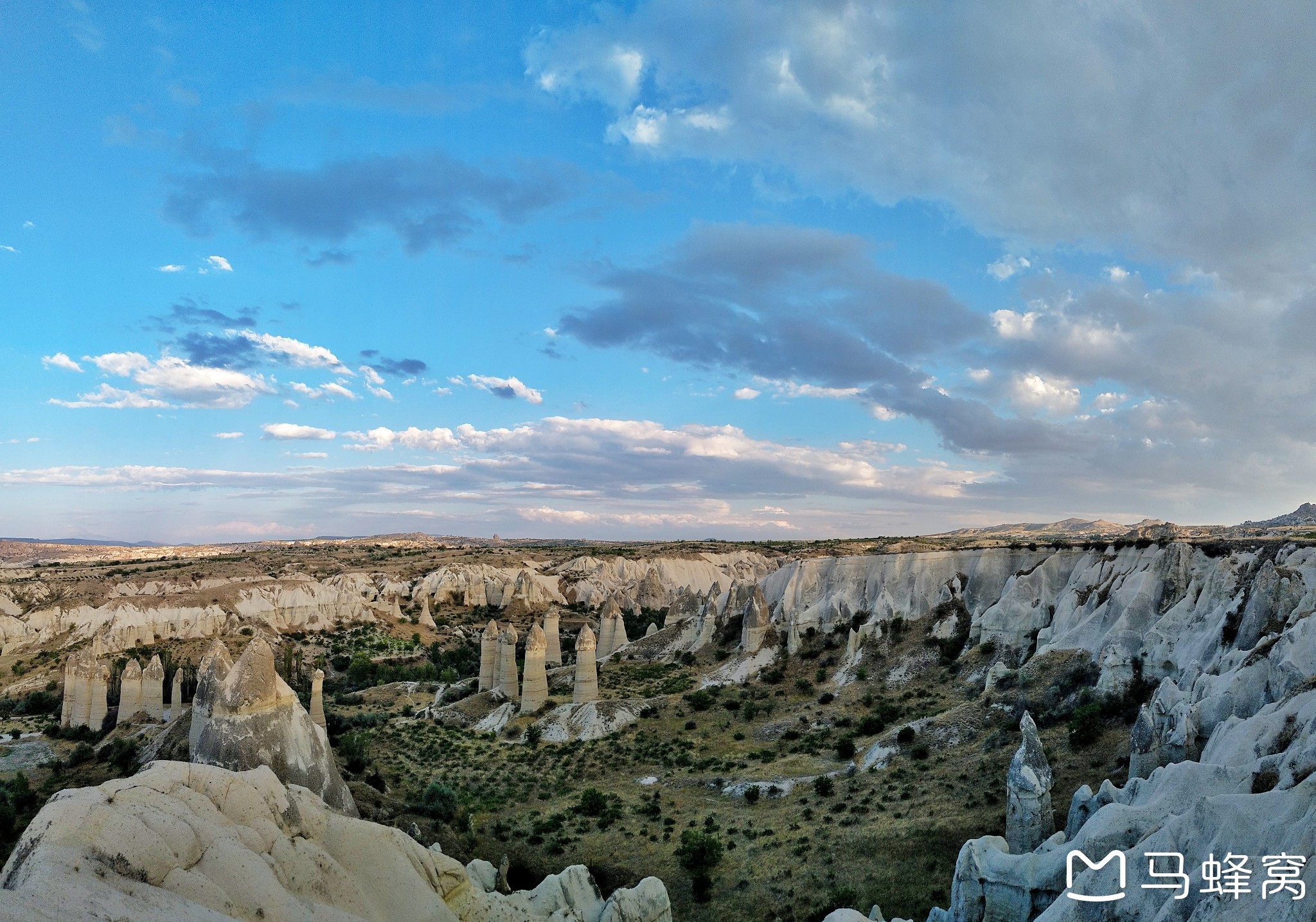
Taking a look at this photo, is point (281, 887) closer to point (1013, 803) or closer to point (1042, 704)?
point (1013, 803)

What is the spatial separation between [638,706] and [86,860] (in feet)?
122

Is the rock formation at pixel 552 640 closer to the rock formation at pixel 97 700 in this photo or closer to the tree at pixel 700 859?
the rock formation at pixel 97 700

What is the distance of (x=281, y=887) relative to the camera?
1241 cm

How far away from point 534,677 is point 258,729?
25.4 metres

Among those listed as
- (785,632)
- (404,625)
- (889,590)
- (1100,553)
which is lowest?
(404,625)

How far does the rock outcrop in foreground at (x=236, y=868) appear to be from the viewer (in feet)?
32.9

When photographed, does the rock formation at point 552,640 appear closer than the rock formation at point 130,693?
No

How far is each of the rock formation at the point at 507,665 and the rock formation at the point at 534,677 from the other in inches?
96.9

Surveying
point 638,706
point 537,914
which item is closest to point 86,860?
point 537,914

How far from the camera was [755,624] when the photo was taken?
56.8m

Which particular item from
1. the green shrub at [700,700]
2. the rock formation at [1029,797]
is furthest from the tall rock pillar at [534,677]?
the rock formation at [1029,797]

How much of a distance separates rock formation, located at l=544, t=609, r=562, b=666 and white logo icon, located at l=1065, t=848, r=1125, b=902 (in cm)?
5183

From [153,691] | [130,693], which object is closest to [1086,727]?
[153,691]

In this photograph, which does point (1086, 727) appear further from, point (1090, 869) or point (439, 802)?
point (439, 802)
